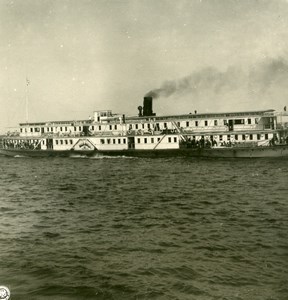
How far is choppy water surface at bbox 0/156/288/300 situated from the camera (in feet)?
30.2

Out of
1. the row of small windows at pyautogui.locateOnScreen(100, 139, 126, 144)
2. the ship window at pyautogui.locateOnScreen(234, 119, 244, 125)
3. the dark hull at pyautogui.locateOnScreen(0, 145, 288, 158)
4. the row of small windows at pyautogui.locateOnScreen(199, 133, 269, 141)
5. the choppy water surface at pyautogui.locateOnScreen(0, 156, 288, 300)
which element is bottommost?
the choppy water surface at pyautogui.locateOnScreen(0, 156, 288, 300)

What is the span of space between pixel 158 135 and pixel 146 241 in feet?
110

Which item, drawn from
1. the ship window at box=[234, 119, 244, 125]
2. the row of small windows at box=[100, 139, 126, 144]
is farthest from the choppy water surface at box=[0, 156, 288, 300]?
the row of small windows at box=[100, 139, 126, 144]

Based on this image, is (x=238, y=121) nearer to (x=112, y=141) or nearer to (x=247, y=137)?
(x=247, y=137)

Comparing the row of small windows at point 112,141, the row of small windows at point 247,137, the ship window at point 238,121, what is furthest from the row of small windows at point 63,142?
the ship window at point 238,121

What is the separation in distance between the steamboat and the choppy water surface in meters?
18.1

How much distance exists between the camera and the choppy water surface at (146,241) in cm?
922

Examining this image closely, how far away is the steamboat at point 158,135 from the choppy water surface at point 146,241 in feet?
59.4

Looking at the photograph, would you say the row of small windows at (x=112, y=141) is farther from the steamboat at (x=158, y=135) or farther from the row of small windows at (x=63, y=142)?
the row of small windows at (x=63, y=142)

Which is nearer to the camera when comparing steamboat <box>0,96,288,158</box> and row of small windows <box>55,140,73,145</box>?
steamboat <box>0,96,288,158</box>

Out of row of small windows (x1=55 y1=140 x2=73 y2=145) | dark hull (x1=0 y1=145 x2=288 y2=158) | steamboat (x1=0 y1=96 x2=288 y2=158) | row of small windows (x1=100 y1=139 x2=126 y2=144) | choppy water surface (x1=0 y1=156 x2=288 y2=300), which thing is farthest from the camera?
row of small windows (x1=55 y1=140 x2=73 y2=145)

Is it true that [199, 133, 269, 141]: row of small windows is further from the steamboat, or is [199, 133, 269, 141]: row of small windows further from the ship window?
the ship window

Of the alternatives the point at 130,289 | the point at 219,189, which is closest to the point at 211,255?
the point at 130,289

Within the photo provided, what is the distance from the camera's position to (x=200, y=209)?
1741cm
